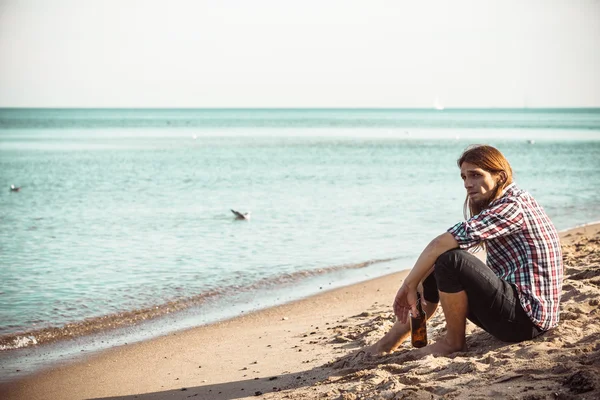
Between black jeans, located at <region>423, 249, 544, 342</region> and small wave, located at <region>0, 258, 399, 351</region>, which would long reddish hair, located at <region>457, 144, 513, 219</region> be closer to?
black jeans, located at <region>423, 249, 544, 342</region>

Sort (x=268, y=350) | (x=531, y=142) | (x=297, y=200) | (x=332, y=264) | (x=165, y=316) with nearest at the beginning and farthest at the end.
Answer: (x=268, y=350) → (x=165, y=316) → (x=332, y=264) → (x=297, y=200) → (x=531, y=142)

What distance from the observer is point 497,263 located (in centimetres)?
382

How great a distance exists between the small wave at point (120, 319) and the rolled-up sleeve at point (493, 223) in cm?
461

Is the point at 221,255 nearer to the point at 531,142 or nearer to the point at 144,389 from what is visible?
the point at 144,389

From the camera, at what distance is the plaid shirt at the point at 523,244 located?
3.52 m

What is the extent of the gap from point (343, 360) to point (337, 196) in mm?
14258

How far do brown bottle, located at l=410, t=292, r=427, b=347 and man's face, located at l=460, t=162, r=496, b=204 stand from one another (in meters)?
0.76

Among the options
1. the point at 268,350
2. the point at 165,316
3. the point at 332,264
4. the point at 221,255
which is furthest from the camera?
the point at 221,255

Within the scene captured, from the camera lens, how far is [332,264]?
31.9ft

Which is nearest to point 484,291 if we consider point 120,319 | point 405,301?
point 405,301

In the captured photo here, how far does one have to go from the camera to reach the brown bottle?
406 centimetres

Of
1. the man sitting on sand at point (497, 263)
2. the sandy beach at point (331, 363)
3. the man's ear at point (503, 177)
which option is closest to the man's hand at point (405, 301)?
the man sitting on sand at point (497, 263)

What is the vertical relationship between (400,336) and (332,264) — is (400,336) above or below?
above

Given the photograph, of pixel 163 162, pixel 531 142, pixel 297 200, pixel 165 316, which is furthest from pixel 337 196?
pixel 531 142
